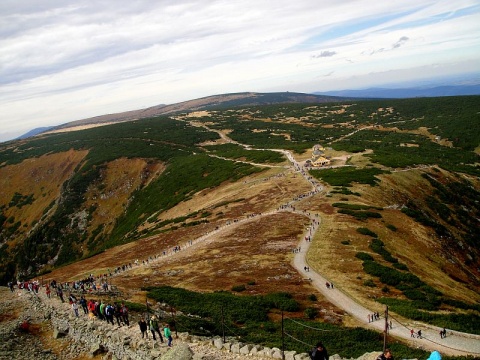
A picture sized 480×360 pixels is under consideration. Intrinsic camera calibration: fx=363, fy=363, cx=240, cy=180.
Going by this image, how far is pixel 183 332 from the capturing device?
20391 mm

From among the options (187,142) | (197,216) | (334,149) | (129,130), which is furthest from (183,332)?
(129,130)

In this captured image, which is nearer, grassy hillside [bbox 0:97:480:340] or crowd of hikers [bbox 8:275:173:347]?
crowd of hikers [bbox 8:275:173:347]

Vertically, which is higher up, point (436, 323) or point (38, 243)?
point (436, 323)

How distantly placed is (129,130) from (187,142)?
56057 mm

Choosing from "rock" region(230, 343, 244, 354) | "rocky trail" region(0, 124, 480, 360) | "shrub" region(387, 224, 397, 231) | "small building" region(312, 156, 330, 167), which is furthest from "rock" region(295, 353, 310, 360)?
"small building" region(312, 156, 330, 167)

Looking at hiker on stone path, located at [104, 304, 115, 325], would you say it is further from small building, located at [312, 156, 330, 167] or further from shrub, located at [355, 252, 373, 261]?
small building, located at [312, 156, 330, 167]

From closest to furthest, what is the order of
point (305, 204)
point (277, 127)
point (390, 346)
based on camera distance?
point (390, 346)
point (305, 204)
point (277, 127)

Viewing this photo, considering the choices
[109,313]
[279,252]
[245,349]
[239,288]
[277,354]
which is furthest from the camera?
[279,252]

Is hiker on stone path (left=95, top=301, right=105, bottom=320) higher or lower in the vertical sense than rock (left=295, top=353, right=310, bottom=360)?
higher

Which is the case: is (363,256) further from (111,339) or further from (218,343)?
(111,339)

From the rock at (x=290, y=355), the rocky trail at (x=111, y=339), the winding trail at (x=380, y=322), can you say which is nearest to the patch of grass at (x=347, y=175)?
the winding trail at (x=380, y=322)

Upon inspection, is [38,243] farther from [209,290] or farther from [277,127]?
[277,127]

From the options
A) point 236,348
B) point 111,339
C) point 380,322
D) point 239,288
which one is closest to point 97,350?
point 111,339

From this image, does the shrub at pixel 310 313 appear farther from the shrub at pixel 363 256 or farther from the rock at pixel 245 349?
the shrub at pixel 363 256
